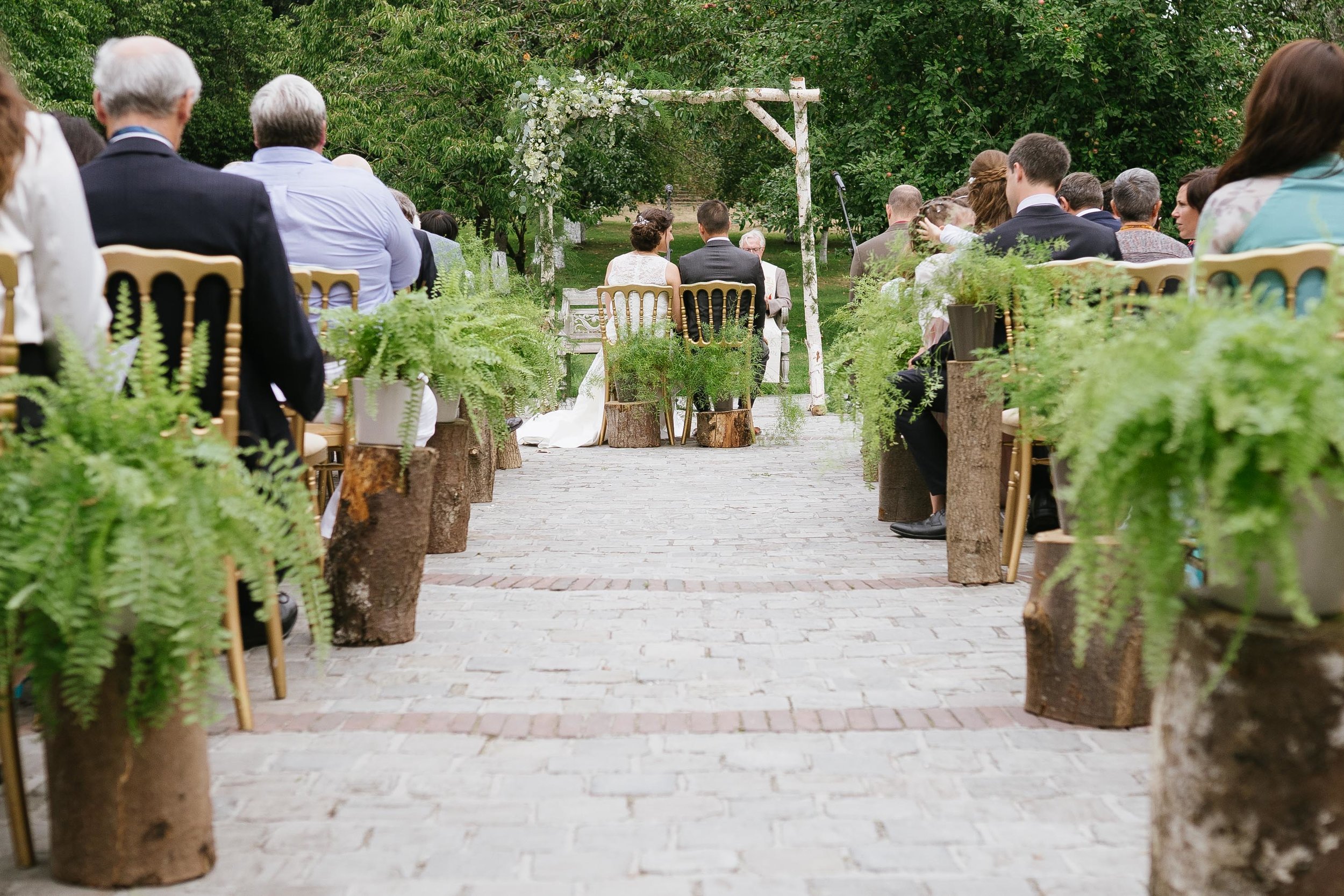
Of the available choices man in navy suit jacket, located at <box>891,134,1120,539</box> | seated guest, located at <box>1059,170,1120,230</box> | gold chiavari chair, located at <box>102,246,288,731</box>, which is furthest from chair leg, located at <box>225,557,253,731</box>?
seated guest, located at <box>1059,170,1120,230</box>

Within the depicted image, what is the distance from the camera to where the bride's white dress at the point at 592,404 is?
11.2 m

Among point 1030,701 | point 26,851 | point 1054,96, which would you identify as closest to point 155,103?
point 26,851

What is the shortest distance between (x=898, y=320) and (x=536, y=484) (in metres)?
3.60

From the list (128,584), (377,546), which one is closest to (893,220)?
(377,546)

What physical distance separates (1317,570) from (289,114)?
435cm

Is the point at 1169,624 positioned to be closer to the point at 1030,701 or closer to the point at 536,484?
the point at 1030,701

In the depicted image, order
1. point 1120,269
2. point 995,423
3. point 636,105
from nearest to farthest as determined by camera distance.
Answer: point 1120,269 < point 995,423 < point 636,105

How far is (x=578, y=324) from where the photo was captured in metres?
12.8

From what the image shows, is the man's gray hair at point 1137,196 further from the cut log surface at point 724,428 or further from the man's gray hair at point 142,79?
the man's gray hair at point 142,79

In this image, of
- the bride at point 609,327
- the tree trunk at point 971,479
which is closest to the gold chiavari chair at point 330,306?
the tree trunk at point 971,479

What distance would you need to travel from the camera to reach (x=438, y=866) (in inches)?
107

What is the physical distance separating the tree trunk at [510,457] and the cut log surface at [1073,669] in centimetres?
645

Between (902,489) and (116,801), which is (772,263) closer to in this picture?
(902,489)

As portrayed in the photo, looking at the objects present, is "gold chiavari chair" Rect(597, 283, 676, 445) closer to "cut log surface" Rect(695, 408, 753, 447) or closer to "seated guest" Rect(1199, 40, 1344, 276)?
"cut log surface" Rect(695, 408, 753, 447)
